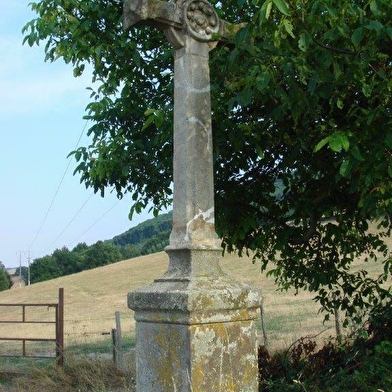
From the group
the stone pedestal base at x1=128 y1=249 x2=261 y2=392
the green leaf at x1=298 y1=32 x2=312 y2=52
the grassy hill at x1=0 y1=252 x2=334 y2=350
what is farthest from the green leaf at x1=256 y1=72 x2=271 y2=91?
the grassy hill at x1=0 y1=252 x2=334 y2=350

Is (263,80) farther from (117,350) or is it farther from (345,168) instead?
(117,350)

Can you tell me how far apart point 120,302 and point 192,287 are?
32.0m

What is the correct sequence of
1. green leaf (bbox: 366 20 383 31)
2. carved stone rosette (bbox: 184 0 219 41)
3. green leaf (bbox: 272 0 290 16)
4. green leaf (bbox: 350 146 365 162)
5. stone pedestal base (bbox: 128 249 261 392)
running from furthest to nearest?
1. green leaf (bbox: 350 146 365 162)
2. carved stone rosette (bbox: 184 0 219 41)
3. green leaf (bbox: 366 20 383 31)
4. stone pedestal base (bbox: 128 249 261 392)
5. green leaf (bbox: 272 0 290 16)

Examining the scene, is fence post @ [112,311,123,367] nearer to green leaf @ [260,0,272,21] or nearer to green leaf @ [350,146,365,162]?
green leaf @ [350,146,365,162]

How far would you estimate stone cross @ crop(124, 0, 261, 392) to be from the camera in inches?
138

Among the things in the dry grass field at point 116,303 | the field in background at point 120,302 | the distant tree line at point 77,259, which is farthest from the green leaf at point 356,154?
the distant tree line at point 77,259

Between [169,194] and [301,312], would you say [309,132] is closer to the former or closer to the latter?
[169,194]

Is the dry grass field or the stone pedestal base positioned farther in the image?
the dry grass field

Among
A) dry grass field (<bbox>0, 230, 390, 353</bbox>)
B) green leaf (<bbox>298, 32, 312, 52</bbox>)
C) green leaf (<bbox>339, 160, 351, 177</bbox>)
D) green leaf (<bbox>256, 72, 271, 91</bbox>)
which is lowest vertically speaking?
dry grass field (<bbox>0, 230, 390, 353</bbox>)

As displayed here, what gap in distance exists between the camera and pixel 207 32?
13.5 feet

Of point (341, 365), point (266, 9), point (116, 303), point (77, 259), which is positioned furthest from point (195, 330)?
point (77, 259)

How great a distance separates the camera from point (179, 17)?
398 centimetres

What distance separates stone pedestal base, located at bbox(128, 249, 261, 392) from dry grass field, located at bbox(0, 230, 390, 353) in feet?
22.5

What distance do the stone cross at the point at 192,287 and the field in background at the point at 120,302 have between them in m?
5.30
